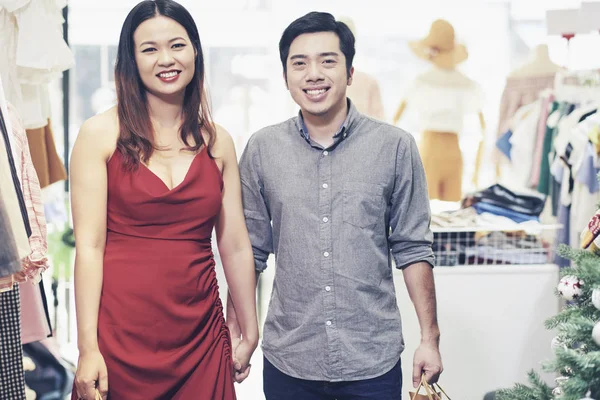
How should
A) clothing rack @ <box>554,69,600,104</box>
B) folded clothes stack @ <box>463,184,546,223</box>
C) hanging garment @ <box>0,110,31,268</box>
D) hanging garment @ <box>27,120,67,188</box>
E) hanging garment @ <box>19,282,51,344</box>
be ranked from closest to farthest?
hanging garment @ <box>0,110,31,268</box>
hanging garment @ <box>19,282,51,344</box>
hanging garment @ <box>27,120,67,188</box>
folded clothes stack @ <box>463,184,546,223</box>
clothing rack @ <box>554,69,600,104</box>

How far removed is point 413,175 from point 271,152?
40cm

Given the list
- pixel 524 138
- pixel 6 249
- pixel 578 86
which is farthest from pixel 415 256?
pixel 524 138

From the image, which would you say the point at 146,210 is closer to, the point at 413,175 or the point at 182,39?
the point at 182,39

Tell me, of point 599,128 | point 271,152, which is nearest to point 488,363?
point 599,128

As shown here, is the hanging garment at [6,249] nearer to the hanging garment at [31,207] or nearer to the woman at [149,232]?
the hanging garment at [31,207]

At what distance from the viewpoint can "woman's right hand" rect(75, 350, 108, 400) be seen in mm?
1815

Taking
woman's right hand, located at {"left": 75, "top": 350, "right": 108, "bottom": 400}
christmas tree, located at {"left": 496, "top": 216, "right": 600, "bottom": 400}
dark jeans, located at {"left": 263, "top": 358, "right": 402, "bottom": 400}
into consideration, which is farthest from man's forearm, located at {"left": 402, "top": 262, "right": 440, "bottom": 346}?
woman's right hand, located at {"left": 75, "top": 350, "right": 108, "bottom": 400}

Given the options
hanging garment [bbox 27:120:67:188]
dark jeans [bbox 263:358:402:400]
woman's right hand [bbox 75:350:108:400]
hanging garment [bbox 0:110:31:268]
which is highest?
hanging garment [bbox 0:110:31:268]

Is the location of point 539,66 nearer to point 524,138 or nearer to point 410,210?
point 524,138

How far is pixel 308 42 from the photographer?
2.14 metres

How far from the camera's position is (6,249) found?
1.42 meters

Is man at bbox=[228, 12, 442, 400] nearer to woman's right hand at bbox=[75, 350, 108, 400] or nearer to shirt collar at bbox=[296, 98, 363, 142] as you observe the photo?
shirt collar at bbox=[296, 98, 363, 142]

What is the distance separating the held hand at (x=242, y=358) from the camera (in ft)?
7.00

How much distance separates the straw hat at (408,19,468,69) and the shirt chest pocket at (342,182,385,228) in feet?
10.4
